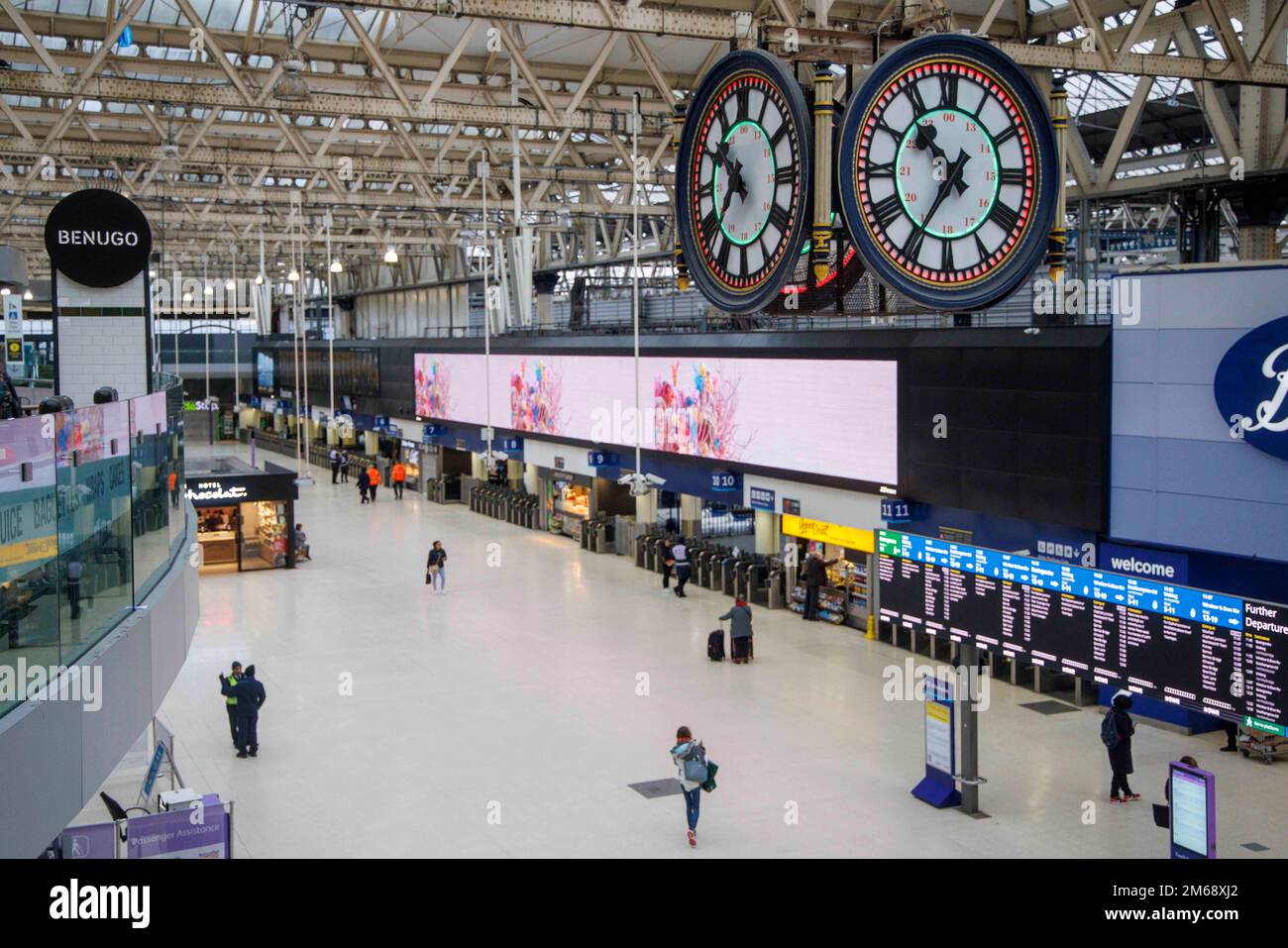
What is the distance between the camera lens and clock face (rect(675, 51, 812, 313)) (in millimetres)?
4680

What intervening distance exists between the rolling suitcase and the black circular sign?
8.86m

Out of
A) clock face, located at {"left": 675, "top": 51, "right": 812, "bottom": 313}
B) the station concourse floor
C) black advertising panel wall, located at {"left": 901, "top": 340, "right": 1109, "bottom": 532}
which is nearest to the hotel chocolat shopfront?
the station concourse floor

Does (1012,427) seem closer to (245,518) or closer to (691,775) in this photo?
(691,775)

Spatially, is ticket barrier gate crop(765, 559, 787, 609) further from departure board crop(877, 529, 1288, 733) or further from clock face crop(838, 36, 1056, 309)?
clock face crop(838, 36, 1056, 309)

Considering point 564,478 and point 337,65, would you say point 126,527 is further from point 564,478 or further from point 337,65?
point 564,478

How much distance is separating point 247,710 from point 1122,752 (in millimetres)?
8626

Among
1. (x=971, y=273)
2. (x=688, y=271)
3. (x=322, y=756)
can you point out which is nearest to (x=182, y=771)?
(x=322, y=756)

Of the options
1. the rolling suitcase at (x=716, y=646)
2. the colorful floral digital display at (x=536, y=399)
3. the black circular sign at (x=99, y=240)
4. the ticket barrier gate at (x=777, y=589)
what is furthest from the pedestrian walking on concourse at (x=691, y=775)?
the colorful floral digital display at (x=536, y=399)

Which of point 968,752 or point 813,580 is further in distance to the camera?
point 813,580

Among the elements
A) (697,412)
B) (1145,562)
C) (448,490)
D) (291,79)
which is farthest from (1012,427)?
(448,490)

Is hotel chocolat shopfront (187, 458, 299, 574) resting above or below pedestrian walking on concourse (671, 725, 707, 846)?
above

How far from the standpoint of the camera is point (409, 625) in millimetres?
20359

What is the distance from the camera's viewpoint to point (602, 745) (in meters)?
13.8

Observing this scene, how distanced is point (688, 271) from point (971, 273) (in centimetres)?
132
